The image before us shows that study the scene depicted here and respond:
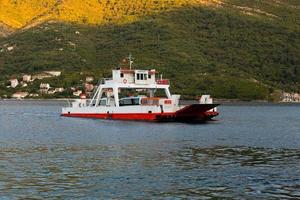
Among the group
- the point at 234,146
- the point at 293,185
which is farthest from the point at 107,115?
the point at 293,185

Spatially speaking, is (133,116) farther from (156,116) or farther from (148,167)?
(148,167)

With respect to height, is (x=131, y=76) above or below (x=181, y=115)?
above

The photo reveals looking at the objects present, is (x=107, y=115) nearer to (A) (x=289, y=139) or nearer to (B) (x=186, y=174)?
(A) (x=289, y=139)

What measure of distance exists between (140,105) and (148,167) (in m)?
65.6

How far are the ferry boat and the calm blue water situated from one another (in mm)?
30566

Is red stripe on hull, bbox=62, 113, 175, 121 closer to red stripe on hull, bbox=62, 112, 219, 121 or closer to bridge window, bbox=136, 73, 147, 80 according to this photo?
red stripe on hull, bbox=62, 112, 219, 121

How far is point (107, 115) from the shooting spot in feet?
382

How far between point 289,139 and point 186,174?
35.4 m

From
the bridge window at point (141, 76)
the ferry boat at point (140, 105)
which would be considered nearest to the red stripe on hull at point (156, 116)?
the ferry boat at point (140, 105)

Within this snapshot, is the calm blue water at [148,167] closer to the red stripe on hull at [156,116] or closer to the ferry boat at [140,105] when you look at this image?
the red stripe on hull at [156,116]

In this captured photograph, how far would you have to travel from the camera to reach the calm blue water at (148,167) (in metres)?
36.9

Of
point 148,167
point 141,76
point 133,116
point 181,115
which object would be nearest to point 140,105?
point 133,116

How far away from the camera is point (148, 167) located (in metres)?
46.4

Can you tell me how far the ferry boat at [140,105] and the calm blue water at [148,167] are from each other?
30.6 m
